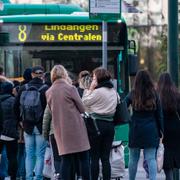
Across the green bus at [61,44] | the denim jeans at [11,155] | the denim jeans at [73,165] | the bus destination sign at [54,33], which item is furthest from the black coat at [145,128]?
the bus destination sign at [54,33]

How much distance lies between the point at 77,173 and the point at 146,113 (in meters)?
1.37

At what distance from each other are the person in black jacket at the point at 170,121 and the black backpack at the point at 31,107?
1908mm

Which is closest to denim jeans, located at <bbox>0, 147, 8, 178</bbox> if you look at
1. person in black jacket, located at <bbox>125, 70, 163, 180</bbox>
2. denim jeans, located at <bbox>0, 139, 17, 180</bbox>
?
denim jeans, located at <bbox>0, 139, 17, 180</bbox>

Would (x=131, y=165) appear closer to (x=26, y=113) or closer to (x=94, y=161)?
(x=94, y=161)

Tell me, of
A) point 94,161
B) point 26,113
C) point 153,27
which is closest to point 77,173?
point 94,161

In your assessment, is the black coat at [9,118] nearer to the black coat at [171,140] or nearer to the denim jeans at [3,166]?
the denim jeans at [3,166]

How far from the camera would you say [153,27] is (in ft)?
209

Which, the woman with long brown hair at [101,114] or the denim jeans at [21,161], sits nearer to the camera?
the woman with long brown hair at [101,114]

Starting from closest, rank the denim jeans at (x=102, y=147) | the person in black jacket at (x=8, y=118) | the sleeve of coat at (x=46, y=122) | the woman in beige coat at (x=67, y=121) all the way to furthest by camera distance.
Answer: the woman in beige coat at (x=67, y=121)
the sleeve of coat at (x=46, y=122)
the denim jeans at (x=102, y=147)
the person in black jacket at (x=8, y=118)

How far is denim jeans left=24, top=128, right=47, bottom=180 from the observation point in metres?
12.1

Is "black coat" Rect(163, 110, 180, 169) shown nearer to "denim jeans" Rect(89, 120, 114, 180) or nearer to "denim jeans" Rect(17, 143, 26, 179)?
"denim jeans" Rect(89, 120, 114, 180)

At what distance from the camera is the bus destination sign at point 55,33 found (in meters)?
15.1

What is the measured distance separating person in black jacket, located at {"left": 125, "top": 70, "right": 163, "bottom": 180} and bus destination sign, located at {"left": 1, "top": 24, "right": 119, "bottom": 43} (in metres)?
3.63

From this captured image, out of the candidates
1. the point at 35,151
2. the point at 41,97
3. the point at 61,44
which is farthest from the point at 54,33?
the point at 35,151
